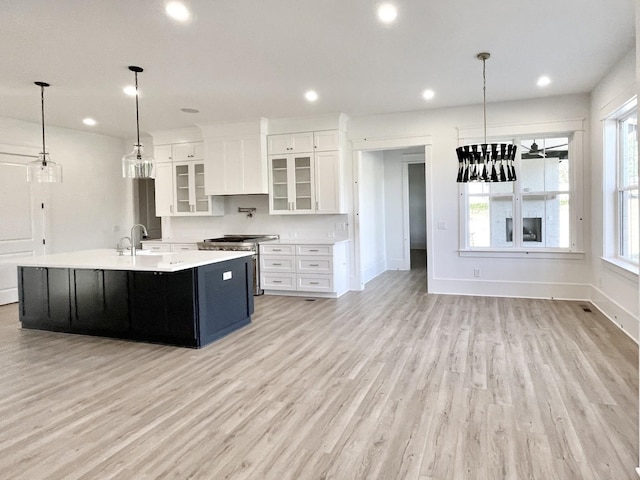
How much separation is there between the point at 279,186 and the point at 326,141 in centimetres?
108

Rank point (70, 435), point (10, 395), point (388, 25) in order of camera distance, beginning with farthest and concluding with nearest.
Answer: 1. point (388, 25)
2. point (10, 395)
3. point (70, 435)

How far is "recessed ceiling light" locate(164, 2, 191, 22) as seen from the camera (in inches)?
123

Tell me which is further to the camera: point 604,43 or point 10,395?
point 604,43

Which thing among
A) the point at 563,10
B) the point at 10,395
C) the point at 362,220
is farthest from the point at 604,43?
the point at 10,395

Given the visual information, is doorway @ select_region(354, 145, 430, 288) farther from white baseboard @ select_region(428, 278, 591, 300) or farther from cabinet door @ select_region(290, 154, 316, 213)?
white baseboard @ select_region(428, 278, 591, 300)

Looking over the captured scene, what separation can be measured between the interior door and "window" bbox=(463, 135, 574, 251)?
6.59 m

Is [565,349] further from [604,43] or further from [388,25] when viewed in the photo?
[388,25]

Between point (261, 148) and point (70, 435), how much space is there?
205 inches

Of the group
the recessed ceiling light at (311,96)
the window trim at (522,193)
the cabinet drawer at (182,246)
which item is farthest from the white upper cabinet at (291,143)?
the window trim at (522,193)

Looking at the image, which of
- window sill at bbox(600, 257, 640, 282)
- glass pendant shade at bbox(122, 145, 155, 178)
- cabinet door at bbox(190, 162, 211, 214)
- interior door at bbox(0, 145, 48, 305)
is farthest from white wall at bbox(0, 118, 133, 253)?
window sill at bbox(600, 257, 640, 282)

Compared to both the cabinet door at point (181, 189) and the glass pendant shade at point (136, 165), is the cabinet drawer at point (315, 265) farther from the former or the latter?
the glass pendant shade at point (136, 165)

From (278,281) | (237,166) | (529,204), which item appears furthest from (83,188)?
(529,204)

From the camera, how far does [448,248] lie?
6594 millimetres

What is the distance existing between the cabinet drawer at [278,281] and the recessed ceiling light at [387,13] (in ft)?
13.5
